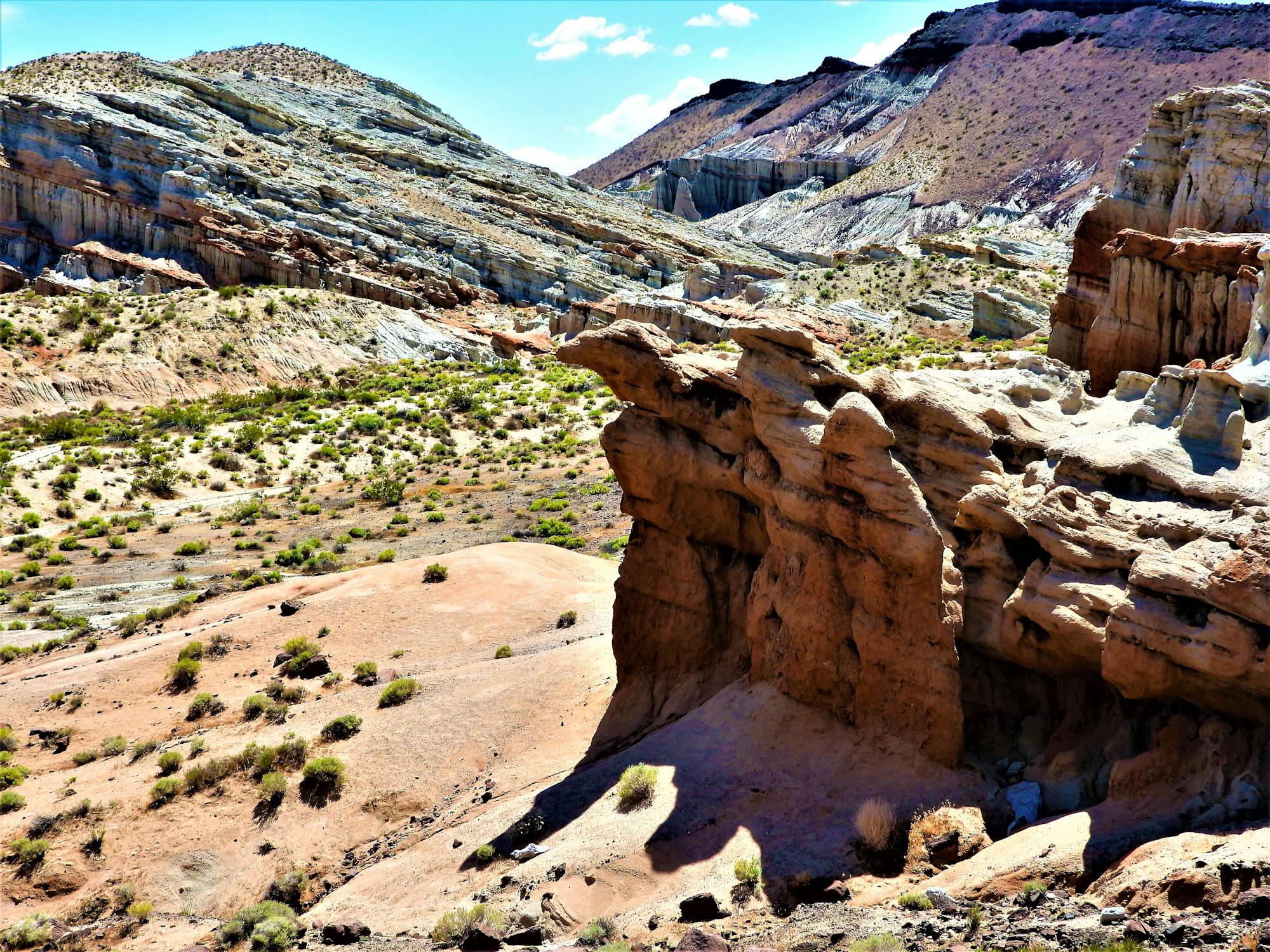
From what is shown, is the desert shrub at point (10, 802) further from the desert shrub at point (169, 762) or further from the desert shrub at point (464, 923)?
the desert shrub at point (464, 923)

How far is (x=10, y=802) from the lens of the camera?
18.1 metres

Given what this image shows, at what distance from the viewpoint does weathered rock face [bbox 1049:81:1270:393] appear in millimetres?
19344

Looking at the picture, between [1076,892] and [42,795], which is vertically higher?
[1076,892]

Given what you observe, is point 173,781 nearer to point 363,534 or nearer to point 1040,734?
point 1040,734

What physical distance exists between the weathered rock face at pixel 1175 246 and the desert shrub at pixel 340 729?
17.3 metres

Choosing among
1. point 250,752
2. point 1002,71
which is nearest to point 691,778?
point 250,752

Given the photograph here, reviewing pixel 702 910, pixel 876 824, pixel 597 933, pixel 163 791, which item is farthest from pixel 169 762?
pixel 876 824

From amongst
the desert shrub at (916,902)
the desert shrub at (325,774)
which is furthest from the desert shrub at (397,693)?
the desert shrub at (916,902)

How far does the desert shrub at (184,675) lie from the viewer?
2278 cm

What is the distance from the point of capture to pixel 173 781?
18359 mm

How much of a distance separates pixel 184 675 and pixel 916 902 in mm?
18290

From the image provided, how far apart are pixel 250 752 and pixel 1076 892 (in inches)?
592

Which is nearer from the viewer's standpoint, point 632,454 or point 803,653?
point 803,653

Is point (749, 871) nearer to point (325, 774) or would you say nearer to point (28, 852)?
point (325, 774)
